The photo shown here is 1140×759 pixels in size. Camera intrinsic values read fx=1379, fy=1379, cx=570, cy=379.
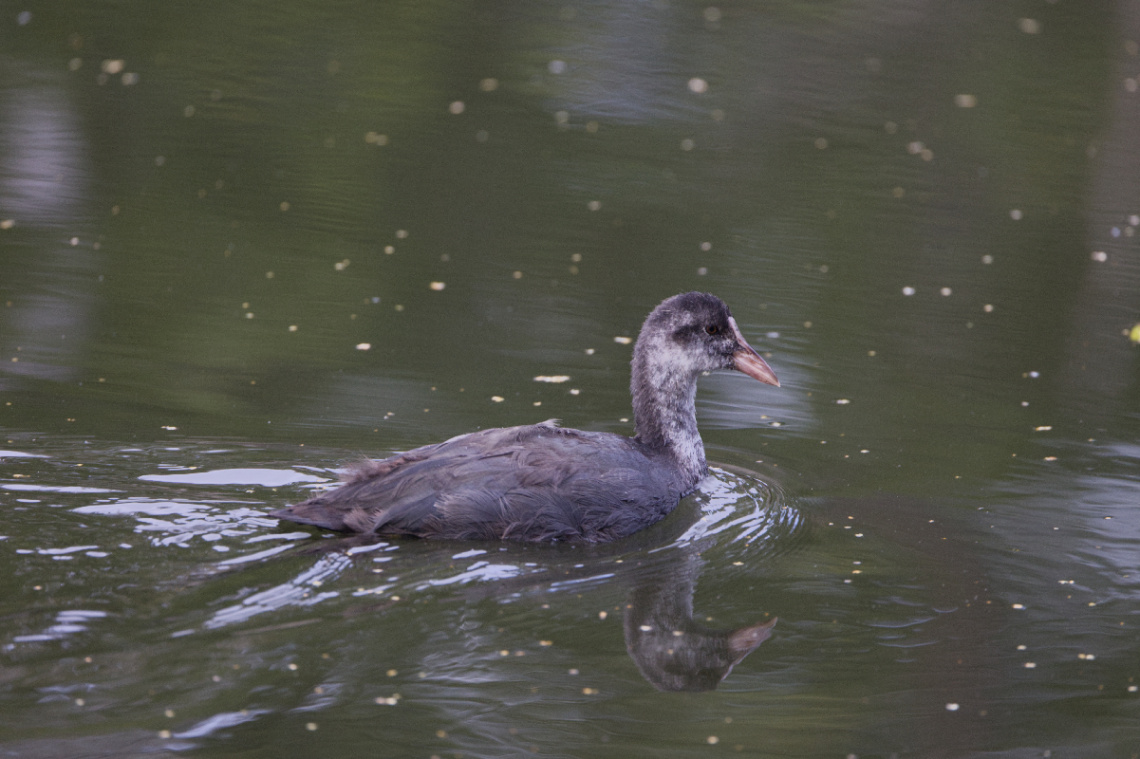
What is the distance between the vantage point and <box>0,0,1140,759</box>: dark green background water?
16.6ft

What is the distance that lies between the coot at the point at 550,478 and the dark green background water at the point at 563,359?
0.57ft

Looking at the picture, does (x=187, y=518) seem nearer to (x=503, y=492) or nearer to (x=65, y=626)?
(x=65, y=626)

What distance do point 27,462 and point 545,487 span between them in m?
2.49

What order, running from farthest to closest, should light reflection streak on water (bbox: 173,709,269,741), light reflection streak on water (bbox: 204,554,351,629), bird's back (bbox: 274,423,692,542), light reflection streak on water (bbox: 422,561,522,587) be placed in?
bird's back (bbox: 274,423,692,542) → light reflection streak on water (bbox: 422,561,522,587) → light reflection streak on water (bbox: 204,554,351,629) → light reflection streak on water (bbox: 173,709,269,741)

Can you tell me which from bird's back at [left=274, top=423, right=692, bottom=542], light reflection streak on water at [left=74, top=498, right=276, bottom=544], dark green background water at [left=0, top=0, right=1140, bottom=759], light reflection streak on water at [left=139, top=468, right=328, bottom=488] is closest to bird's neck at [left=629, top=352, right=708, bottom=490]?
dark green background water at [left=0, top=0, right=1140, bottom=759]

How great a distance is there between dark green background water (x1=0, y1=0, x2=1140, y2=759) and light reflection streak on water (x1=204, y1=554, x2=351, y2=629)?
20 millimetres

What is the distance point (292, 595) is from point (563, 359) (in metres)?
3.46

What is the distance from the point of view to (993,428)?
7996mm

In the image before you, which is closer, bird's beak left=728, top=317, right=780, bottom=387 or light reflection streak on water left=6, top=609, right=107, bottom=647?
light reflection streak on water left=6, top=609, right=107, bottom=647

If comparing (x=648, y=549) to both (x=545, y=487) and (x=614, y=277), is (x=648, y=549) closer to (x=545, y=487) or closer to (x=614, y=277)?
(x=545, y=487)

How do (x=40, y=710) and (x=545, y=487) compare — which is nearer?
(x=40, y=710)

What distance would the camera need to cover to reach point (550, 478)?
6352 mm

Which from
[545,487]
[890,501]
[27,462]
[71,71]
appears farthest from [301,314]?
[71,71]

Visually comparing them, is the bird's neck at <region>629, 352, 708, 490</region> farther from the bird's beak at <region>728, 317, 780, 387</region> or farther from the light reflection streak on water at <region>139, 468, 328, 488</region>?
the light reflection streak on water at <region>139, 468, 328, 488</region>
